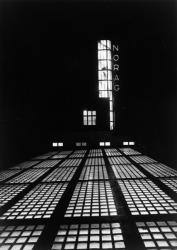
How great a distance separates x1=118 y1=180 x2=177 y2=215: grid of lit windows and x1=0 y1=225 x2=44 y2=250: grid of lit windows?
1345mm

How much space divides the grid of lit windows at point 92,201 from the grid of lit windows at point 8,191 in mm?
1165

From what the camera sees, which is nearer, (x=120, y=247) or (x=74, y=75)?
(x=120, y=247)

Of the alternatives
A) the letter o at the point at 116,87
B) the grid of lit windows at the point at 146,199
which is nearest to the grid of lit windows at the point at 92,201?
the grid of lit windows at the point at 146,199

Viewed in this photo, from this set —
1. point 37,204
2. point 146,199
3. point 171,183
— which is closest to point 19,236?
point 37,204

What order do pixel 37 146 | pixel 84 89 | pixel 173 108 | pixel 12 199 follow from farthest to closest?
1. pixel 84 89
2. pixel 37 146
3. pixel 173 108
4. pixel 12 199

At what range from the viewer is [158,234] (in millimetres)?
2688

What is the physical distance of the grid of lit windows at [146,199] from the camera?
3.54 meters

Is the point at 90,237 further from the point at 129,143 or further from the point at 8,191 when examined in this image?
the point at 129,143

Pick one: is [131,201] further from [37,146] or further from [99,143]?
[99,143]

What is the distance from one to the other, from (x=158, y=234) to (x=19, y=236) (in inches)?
60.8

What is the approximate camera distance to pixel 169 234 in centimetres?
267

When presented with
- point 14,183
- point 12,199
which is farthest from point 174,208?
point 14,183

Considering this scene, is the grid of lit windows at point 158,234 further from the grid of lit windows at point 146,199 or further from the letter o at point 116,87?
the letter o at point 116,87

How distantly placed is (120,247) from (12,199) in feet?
8.64
